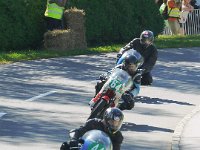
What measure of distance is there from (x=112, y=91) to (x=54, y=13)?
11.5 metres

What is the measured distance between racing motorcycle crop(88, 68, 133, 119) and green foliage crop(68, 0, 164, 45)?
41.9 feet

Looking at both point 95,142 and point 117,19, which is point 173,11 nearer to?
point 117,19

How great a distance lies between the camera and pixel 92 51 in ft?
73.1

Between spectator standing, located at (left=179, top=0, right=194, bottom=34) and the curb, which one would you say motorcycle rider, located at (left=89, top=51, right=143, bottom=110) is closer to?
the curb

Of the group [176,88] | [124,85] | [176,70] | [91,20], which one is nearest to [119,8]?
[91,20]

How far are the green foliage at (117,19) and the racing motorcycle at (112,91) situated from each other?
1276cm

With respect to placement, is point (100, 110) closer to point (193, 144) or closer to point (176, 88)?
point (193, 144)

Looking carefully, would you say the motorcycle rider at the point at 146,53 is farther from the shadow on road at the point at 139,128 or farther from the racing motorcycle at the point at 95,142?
the racing motorcycle at the point at 95,142

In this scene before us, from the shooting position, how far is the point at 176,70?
19531 mm

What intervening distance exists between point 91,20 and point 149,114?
35.6ft

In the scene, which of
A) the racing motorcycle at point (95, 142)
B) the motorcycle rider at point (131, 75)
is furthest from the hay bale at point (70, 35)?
the racing motorcycle at point (95, 142)

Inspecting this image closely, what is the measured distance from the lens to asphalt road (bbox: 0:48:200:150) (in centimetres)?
1151

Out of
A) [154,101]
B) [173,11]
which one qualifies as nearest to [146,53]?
[154,101]

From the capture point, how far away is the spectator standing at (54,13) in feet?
72.7
